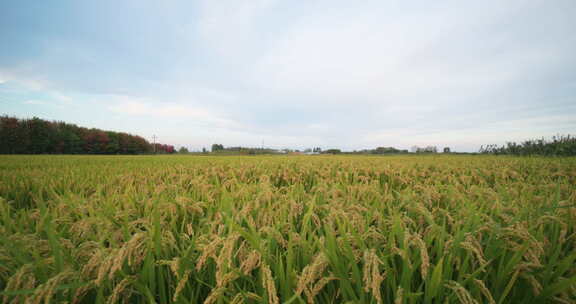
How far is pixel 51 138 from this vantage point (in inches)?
1806

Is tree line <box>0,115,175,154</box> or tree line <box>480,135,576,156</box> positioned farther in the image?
tree line <box>0,115,175,154</box>

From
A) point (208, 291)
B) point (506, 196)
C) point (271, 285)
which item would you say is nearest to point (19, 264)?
point (208, 291)

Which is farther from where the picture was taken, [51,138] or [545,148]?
[51,138]

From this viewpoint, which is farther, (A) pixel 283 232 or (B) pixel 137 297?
(A) pixel 283 232

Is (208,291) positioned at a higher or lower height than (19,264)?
lower

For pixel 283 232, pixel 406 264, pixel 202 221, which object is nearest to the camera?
pixel 406 264

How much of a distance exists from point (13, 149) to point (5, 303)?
65.8 metres

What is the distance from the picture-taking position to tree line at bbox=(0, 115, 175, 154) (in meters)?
40.4

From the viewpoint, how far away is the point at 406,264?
1.05 m

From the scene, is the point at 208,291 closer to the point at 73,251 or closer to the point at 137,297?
the point at 137,297

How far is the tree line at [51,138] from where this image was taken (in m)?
40.4

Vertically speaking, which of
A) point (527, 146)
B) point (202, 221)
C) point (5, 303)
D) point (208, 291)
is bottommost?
point (208, 291)

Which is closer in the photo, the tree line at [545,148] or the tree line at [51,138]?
the tree line at [545,148]

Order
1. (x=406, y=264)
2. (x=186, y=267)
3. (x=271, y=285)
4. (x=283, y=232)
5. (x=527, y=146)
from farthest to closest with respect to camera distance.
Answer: (x=527, y=146) < (x=283, y=232) < (x=186, y=267) < (x=406, y=264) < (x=271, y=285)
